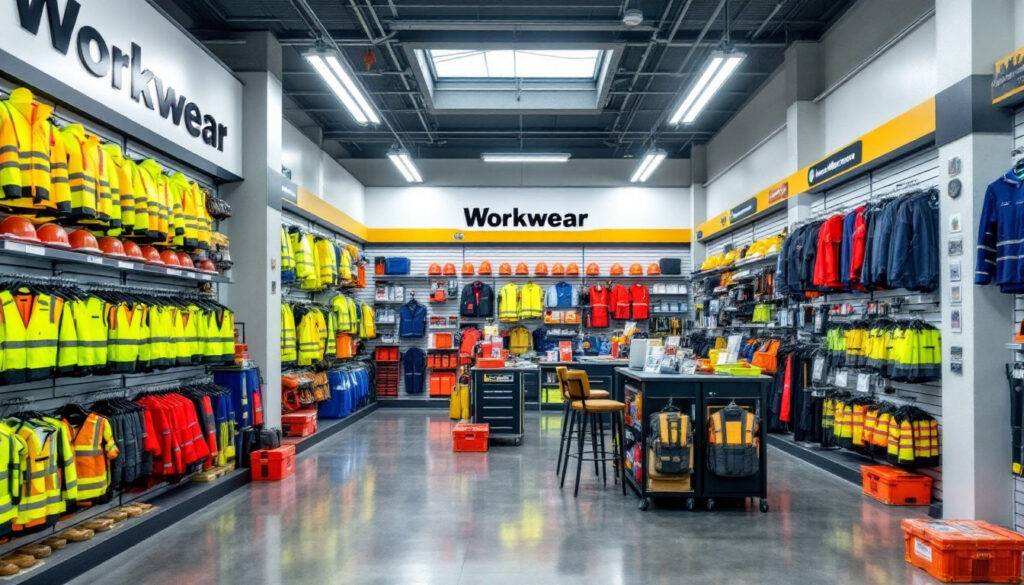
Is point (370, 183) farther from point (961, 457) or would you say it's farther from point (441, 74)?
Result: point (961, 457)

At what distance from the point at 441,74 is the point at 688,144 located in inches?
220

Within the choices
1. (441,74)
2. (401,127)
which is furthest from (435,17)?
(401,127)

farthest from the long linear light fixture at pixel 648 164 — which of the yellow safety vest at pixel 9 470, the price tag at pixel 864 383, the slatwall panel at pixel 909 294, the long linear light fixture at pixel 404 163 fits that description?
the yellow safety vest at pixel 9 470

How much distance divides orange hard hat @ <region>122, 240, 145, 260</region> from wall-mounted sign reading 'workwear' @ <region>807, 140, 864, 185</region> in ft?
21.3

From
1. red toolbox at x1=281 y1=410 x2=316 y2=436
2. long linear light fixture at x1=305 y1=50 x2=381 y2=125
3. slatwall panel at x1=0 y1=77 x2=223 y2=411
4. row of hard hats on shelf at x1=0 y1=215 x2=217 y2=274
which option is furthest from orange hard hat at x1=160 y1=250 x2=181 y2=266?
red toolbox at x1=281 y1=410 x2=316 y2=436

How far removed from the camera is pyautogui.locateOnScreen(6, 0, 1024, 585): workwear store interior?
13.1ft

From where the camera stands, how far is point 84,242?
168 inches

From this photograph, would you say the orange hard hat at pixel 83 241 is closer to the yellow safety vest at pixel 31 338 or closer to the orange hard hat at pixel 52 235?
the orange hard hat at pixel 52 235

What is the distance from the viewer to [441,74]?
943 centimetres

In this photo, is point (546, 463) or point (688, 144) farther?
point (688, 144)

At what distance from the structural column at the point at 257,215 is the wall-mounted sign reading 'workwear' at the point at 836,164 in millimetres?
6093

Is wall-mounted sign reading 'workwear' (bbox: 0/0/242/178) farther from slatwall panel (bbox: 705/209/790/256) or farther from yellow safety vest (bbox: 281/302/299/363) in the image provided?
slatwall panel (bbox: 705/209/790/256)

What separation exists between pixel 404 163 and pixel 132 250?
6064 mm

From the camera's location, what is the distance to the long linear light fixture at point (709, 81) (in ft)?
20.4
